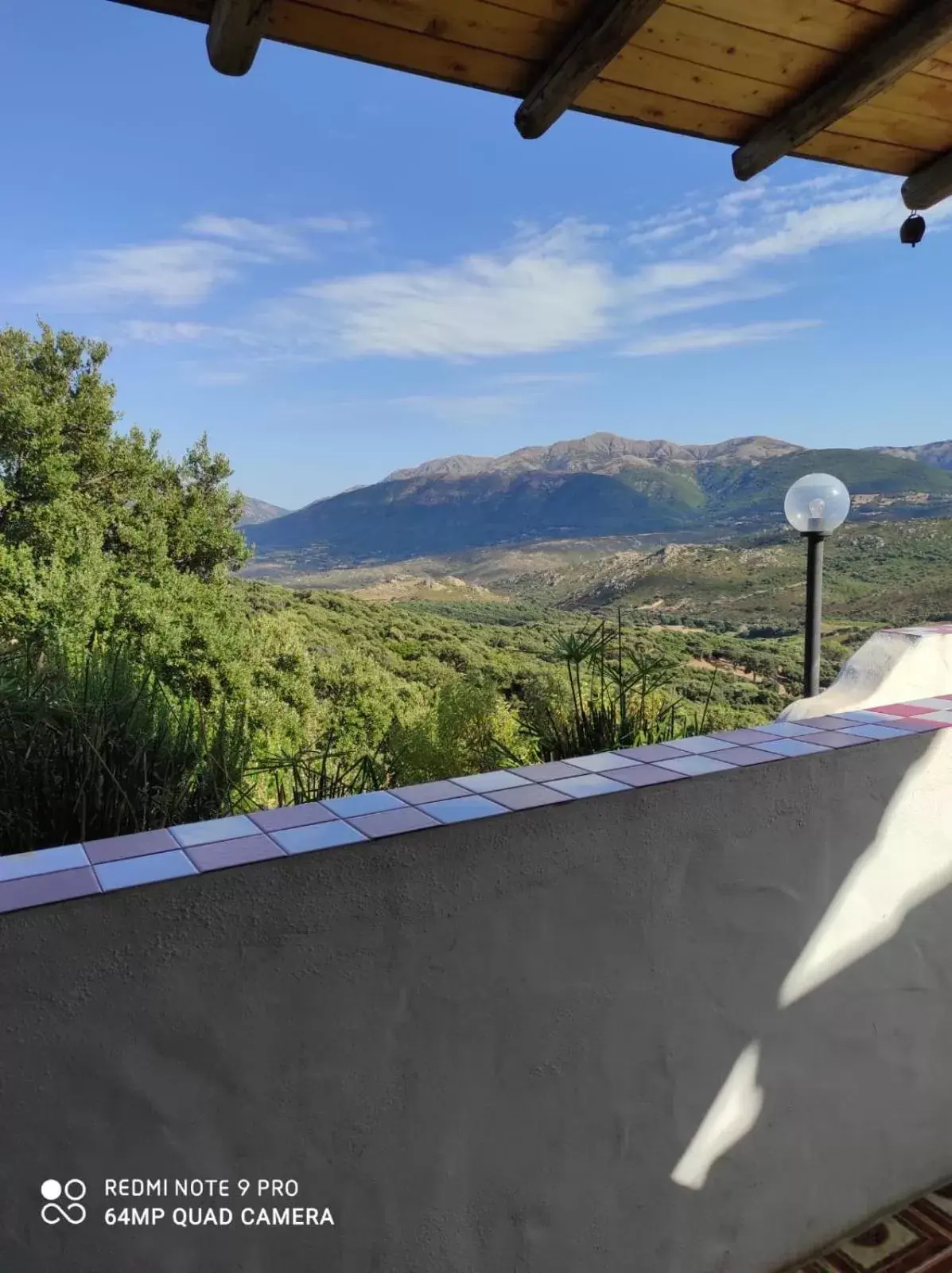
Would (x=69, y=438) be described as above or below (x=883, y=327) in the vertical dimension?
below

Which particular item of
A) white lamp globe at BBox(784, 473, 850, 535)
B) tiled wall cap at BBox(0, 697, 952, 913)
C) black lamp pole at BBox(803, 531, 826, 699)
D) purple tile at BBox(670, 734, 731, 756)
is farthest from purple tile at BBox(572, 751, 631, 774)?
white lamp globe at BBox(784, 473, 850, 535)

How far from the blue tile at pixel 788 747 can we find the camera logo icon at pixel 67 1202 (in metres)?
1.10

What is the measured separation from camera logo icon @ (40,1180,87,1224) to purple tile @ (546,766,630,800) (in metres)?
0.71

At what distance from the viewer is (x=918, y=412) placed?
46625 mm

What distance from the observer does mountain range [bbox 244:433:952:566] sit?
55.8 meters

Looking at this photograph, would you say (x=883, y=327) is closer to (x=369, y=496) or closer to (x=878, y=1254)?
(x=369, y=496)

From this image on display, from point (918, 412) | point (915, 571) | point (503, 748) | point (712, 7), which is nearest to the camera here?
point (712, 7)

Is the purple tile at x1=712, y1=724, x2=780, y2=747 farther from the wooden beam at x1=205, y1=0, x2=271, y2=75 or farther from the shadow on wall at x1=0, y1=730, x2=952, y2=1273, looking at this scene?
the wooden beam at x1=205, y1=0, x2=271, y2=75

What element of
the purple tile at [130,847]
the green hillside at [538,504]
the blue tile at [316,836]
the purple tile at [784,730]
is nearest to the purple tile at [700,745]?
the purple tile at [784,730]

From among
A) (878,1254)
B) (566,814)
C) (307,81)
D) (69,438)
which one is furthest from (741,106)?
(69,438)

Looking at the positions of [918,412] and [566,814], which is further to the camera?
[918,412]

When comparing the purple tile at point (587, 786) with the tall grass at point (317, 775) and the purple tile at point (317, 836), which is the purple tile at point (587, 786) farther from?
the tall grass at point (317, 775)

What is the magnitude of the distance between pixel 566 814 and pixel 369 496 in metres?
89.5

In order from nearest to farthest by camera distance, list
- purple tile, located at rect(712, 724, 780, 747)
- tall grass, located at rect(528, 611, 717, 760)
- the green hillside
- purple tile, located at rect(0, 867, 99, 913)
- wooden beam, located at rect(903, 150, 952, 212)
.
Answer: purple tile, located at rect(0, 867, 99, 913) < purple tile, located at rect(712, 724, 780, 747) < wooden beam, located at rect(903, 150, 952, 212) < tall grass, located at rect(528, 611, 717, 760) < the green hillside
